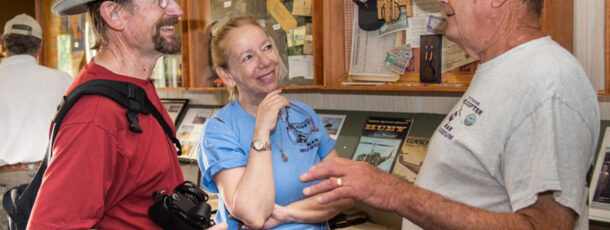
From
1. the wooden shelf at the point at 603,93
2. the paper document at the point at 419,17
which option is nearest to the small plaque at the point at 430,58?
the paper document at the point at 419,17

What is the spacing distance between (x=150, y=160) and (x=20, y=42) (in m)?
3.07

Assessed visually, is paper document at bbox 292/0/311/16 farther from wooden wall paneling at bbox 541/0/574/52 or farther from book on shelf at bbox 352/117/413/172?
wooden wall paneling at bbox 541/0/574/52

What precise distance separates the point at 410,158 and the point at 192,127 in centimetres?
189

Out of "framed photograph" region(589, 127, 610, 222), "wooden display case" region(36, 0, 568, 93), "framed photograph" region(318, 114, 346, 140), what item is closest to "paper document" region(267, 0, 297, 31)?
"wooden display case" region(36, 0, 568, 93)

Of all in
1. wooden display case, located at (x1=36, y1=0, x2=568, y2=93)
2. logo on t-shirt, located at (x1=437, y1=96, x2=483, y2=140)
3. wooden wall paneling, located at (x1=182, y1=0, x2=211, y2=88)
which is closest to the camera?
logo on t-shirt, located at (x1=437, y1=96, x2=483, y2=140)

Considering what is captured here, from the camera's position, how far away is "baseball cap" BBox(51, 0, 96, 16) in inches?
69.9

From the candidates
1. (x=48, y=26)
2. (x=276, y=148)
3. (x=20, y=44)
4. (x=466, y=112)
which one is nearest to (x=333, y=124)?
(x=276, y=148)

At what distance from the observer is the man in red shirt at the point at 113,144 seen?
139 centimetres

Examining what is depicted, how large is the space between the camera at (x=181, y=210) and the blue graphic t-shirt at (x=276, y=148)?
329 mm

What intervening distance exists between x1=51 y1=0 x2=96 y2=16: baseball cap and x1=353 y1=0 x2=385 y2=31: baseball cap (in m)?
1.38

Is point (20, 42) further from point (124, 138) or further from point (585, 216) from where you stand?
point (585, 216)

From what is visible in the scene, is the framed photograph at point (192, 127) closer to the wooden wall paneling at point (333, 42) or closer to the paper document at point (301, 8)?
the paper document at point (301, 8)

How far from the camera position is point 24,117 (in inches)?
153

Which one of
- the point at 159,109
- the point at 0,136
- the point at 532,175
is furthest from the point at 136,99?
the point at 0,136
